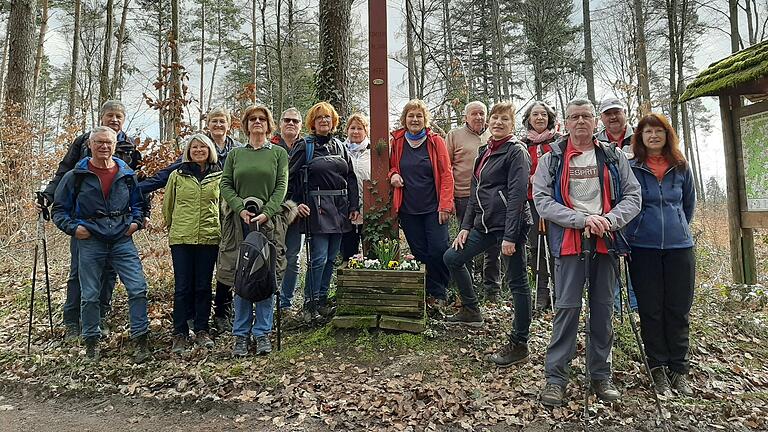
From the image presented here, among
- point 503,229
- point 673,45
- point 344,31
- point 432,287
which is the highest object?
point 673,45

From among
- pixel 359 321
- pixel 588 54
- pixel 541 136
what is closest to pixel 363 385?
pixel 359 321

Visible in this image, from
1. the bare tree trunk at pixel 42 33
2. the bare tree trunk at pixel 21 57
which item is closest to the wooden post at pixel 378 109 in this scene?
the bare tree trunk at pixel 21 57

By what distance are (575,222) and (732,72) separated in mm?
3784

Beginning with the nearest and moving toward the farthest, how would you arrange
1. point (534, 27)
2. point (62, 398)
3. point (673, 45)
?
point (62, 398), point (673, 45), point (534, 27)

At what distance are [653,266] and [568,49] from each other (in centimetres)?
1866

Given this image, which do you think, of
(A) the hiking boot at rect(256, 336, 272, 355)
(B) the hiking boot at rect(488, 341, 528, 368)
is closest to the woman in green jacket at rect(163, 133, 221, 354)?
(A) the hiking boot at rect(256, 336, 272, 355)

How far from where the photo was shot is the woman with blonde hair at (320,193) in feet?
15.4

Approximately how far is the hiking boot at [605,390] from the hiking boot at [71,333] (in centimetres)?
488

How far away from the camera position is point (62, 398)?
3.79 metres

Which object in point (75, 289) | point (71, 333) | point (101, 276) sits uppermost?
point (101, 276)

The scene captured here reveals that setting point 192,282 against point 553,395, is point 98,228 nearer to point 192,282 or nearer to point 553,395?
point 192,282

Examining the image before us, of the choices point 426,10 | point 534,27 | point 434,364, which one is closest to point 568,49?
point 534,27

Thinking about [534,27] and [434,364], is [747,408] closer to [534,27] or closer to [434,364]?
[434,364]

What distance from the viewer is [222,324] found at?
4969mm
